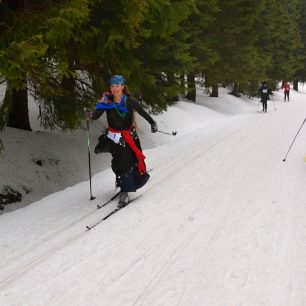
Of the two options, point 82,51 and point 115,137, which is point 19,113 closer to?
point 82,51

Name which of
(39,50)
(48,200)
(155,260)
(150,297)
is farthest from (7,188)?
(150,297)

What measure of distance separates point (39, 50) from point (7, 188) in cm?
326

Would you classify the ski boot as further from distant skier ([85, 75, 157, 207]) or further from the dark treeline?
the dark treeline

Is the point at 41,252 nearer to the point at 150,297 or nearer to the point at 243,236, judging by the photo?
the point at 150,297

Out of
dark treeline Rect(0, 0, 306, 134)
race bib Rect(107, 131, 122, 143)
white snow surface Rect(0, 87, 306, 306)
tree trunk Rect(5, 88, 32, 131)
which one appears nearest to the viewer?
white snow surface Rect(0, 87, 306, 306)

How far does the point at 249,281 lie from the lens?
427 centimetres

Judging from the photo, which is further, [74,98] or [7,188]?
[74,98]

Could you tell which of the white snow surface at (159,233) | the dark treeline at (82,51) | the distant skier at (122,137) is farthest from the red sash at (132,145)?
the dark treeline at (82,51)

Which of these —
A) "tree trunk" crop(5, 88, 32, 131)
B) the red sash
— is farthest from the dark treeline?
the red sash

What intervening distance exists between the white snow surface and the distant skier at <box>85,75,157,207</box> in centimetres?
48

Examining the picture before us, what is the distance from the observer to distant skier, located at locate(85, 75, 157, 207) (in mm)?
7043

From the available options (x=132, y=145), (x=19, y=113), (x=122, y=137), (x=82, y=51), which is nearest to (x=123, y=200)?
(x=132, y=145)

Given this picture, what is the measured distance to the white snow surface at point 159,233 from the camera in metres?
4.18

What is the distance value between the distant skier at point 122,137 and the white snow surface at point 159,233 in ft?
1.56
